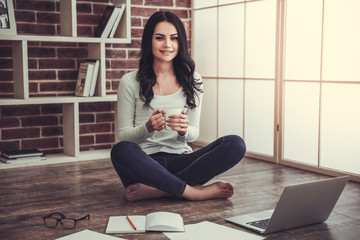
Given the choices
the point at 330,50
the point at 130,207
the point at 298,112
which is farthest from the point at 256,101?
the point at 130,207

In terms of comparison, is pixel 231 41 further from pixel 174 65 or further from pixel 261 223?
pixel 261 223

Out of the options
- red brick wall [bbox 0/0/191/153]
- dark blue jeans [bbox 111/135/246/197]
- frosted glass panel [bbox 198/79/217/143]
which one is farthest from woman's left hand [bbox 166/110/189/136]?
frosted glass panel [bbox 198/79/217/143]

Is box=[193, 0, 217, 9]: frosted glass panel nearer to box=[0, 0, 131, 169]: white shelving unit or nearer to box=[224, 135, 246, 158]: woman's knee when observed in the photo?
box=[0, 0, 131, 169]: white shelving unit

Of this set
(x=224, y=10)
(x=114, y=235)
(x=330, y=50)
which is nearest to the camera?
(x=114, y=235)

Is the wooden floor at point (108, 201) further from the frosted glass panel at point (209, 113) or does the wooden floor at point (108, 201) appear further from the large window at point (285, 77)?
the frosted glass panel at point (209, 113)

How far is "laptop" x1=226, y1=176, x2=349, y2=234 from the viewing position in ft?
6.27

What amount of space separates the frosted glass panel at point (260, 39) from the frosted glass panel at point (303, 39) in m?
0.15

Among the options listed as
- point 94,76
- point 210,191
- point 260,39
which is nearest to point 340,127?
point 260,39

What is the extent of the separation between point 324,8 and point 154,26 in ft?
4.10

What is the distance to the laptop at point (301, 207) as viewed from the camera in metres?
1.91

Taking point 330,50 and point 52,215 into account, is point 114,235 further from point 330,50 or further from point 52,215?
point 330,50

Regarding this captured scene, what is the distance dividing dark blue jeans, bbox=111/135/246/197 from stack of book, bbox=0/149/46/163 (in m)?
1.27

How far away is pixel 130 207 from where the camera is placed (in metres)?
2.45

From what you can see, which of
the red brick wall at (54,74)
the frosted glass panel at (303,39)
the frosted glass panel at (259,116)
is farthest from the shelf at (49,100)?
the frosted glass panel at (303,39)
